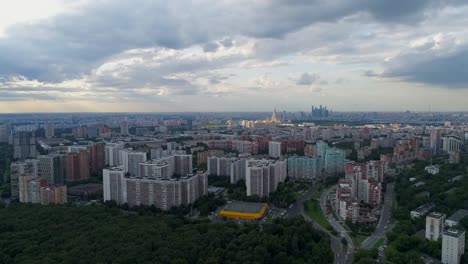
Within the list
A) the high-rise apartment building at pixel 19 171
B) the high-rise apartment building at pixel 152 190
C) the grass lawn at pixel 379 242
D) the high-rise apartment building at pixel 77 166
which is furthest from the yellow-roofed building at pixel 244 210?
the high-rise apartment building at pixel 77 166

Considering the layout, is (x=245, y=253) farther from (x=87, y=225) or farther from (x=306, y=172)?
(x=306, y=172)

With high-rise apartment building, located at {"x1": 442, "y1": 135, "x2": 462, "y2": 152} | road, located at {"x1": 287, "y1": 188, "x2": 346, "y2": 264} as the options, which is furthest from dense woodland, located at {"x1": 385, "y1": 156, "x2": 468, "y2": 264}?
high-rise apartment building, located at {"x1": 442, "y1": 135, "x2": 462, "y2": 152}

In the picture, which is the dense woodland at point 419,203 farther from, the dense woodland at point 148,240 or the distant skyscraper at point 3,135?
the distant skyscraper at point 3,135

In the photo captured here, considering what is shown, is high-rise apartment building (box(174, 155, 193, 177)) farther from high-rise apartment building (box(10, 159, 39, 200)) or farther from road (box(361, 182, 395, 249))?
road (box(361, 182, 395, 249))

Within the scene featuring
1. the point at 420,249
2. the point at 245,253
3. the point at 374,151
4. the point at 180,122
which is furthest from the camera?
the point at 180,122

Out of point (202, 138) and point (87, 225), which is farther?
point (202, 138)

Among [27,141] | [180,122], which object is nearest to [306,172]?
[27,141]
